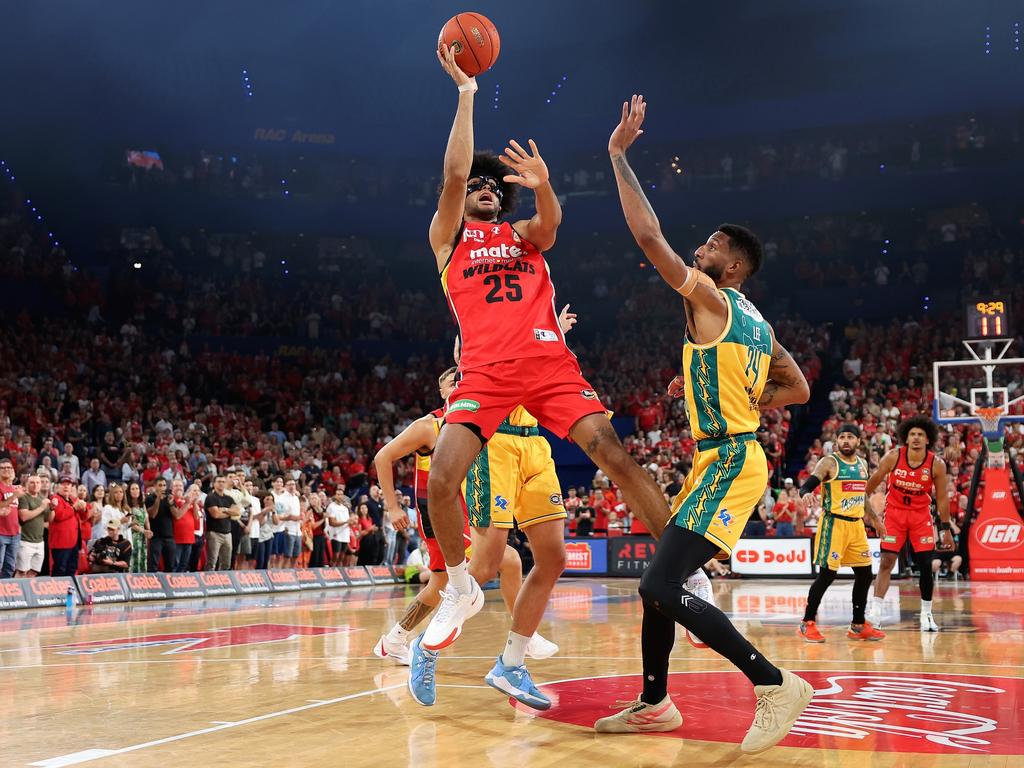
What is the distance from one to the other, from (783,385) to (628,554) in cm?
1734

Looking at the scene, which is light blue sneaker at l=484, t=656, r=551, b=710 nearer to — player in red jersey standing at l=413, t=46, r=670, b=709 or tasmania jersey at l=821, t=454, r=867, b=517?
player in red jersey standing at l=413, t=46, r=670, b=709

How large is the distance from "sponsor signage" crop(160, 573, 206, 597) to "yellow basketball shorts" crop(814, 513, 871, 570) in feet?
32.9

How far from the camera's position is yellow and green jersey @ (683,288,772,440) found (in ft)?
16.4

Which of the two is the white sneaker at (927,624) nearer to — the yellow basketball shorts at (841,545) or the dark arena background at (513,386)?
the dark arena background at (513,386)

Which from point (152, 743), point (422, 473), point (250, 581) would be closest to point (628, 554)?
point (250, 581)

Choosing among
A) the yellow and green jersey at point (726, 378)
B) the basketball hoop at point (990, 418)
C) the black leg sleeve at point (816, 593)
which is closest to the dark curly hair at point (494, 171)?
the yellow and green jersey at point (726, 378)

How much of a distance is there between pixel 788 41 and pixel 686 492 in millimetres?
31319

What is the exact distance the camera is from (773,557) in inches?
819

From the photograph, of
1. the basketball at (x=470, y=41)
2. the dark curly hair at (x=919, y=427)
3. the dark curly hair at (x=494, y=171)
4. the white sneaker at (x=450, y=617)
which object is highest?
the basketball at (x=470, y=41)

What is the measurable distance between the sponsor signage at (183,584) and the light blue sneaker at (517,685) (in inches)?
464

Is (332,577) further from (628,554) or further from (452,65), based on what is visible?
(452,65)

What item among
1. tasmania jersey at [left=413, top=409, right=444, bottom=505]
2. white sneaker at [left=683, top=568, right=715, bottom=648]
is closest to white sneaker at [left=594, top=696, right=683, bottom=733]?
white sneaker at [left=683, top=568, right=715, bottom=648]

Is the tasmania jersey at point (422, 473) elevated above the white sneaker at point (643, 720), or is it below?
above

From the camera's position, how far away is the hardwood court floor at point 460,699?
14.5 ft
